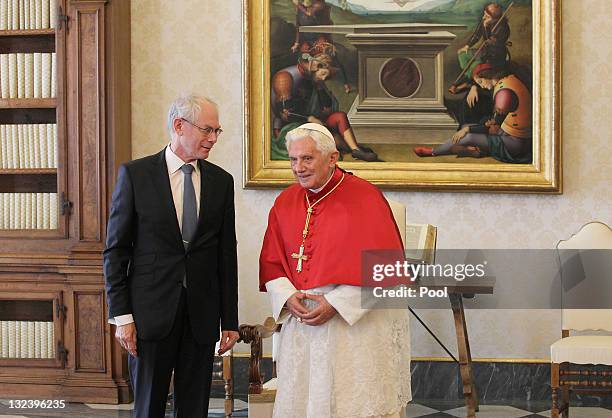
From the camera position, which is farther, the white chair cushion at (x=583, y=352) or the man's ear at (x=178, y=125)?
the white chair cushion at (x=583, y=352)

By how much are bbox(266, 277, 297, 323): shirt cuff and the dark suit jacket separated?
0.40 metres

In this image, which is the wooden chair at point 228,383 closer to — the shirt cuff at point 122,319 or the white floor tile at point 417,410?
the white floor tile at point 417,410

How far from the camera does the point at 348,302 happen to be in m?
4.13

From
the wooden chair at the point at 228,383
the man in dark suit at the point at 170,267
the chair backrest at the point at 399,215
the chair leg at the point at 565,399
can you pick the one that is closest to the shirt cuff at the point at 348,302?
the man in dark suit at the point at 170,267

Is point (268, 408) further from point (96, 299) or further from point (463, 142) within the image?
point (463, 142)

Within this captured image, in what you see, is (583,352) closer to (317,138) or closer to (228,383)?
(228,383)

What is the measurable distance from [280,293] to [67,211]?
8.81 feet

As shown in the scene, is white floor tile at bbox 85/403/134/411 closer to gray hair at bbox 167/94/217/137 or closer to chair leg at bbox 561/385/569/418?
chair leg at bbox 561/385/569/418

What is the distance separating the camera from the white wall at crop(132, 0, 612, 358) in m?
6.34

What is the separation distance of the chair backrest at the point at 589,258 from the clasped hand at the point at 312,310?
229cm

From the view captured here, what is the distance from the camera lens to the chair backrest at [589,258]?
583 cm

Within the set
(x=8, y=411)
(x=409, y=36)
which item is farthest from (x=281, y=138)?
(x=8, y=411)

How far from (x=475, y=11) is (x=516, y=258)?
170 cm

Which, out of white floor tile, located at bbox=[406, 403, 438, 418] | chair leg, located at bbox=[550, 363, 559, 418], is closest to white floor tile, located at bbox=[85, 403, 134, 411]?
white floor tile, located at bbox=[406, 403, 438, 418]
